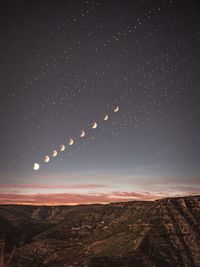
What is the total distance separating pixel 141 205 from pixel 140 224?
23932 millimetres

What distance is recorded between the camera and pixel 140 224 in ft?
577

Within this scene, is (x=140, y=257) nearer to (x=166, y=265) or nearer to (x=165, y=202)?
(x=166, y=265)

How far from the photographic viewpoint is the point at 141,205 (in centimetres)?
19925

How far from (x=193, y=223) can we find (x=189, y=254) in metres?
19.5

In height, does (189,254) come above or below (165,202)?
below

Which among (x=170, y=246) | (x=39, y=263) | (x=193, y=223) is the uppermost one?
(x=193, y=223)

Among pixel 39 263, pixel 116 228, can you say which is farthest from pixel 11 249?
pixel 116 228

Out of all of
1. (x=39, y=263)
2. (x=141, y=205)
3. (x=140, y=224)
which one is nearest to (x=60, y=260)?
(x=39, y=263)

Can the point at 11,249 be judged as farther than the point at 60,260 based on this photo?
Yes

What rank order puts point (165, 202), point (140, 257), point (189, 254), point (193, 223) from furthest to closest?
point (165, 202) < point (193, 223) < point (189, 254) < point (140, 257)

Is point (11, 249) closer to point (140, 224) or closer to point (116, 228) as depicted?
point (116, 228)

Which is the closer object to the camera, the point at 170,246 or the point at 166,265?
the point at 166,265

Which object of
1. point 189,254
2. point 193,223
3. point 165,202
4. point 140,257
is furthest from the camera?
point 165,202

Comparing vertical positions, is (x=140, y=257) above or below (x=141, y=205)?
below
